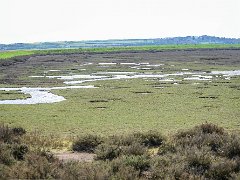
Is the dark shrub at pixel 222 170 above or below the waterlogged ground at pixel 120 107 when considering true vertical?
above

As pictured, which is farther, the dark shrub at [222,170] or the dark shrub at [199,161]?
the dark shrub at [199,161]

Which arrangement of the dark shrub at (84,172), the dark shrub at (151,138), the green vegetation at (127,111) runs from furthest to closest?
the green vegetation at (127,111) → the dark shrub at (151,138) → the dark shrub at (84,172)

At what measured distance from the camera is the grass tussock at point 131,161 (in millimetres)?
9594

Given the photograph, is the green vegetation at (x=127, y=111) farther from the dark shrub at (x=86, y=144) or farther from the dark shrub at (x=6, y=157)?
the dark shrub at (x=6, y=157)

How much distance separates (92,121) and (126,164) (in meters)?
12.9

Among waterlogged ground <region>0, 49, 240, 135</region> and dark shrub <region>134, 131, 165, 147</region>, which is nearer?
dark shrub <region>134, 131, 165, 147</region>

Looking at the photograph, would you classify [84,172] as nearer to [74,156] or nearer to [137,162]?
[137,162]

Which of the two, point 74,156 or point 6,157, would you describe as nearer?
point 6,157

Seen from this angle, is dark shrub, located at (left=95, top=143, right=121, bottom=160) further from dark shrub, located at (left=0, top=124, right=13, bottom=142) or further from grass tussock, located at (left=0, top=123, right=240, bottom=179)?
Answer: dark shrub, located at (left=0, top=124, right=13, bottom=142)

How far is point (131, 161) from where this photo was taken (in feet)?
36.5

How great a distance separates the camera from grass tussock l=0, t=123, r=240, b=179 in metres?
9.59

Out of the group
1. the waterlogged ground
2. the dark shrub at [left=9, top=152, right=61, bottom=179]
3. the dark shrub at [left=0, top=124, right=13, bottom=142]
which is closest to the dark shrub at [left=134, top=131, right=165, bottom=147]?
the dark shrub at [left=0, top=124, right=13, bottom=142]

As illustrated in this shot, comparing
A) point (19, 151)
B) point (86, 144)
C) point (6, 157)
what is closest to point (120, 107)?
point (86, 144)

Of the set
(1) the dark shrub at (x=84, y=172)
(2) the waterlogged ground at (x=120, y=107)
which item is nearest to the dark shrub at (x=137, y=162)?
(1) the dark shrub at (x=84, y=172)
